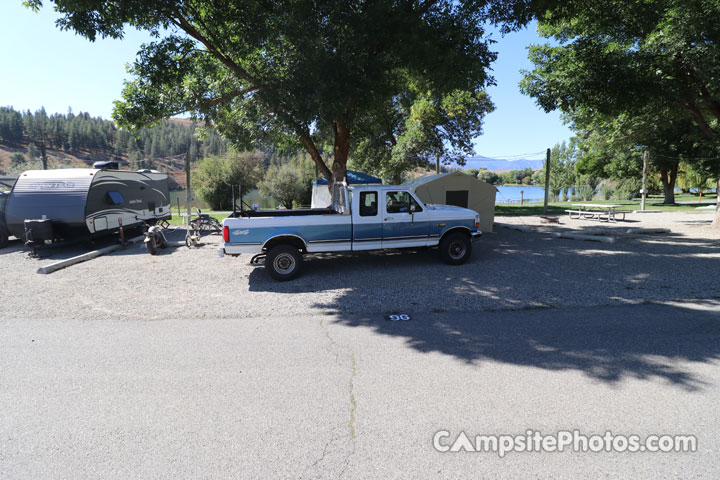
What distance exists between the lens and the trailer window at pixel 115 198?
1245 centimetres

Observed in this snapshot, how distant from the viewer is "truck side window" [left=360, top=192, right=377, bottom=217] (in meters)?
8.52

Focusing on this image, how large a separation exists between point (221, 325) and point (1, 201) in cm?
1274

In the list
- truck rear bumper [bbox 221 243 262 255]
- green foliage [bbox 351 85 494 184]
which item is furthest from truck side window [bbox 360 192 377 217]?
green foliage [bbox 351 85 494 184]

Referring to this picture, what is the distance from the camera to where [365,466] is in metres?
2.57

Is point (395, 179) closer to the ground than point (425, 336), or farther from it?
farther from it

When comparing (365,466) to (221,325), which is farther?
(221,325)

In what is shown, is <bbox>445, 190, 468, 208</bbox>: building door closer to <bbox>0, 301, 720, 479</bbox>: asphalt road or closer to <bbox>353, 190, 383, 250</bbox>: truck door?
<bbox>353, 190, 383, 250</bbox>: truck door

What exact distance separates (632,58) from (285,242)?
1223cm

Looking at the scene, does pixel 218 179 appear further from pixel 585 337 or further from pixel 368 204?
pixel 585 337

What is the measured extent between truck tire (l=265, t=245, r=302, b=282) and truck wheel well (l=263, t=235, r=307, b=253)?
0.37 ft

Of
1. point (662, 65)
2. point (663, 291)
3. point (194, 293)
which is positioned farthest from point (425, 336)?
point (662, 65)

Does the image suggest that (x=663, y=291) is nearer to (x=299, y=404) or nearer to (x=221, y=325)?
(x=299, y=404)

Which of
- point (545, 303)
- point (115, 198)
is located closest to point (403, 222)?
point (545, 303)

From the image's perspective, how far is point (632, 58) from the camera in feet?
38.4
